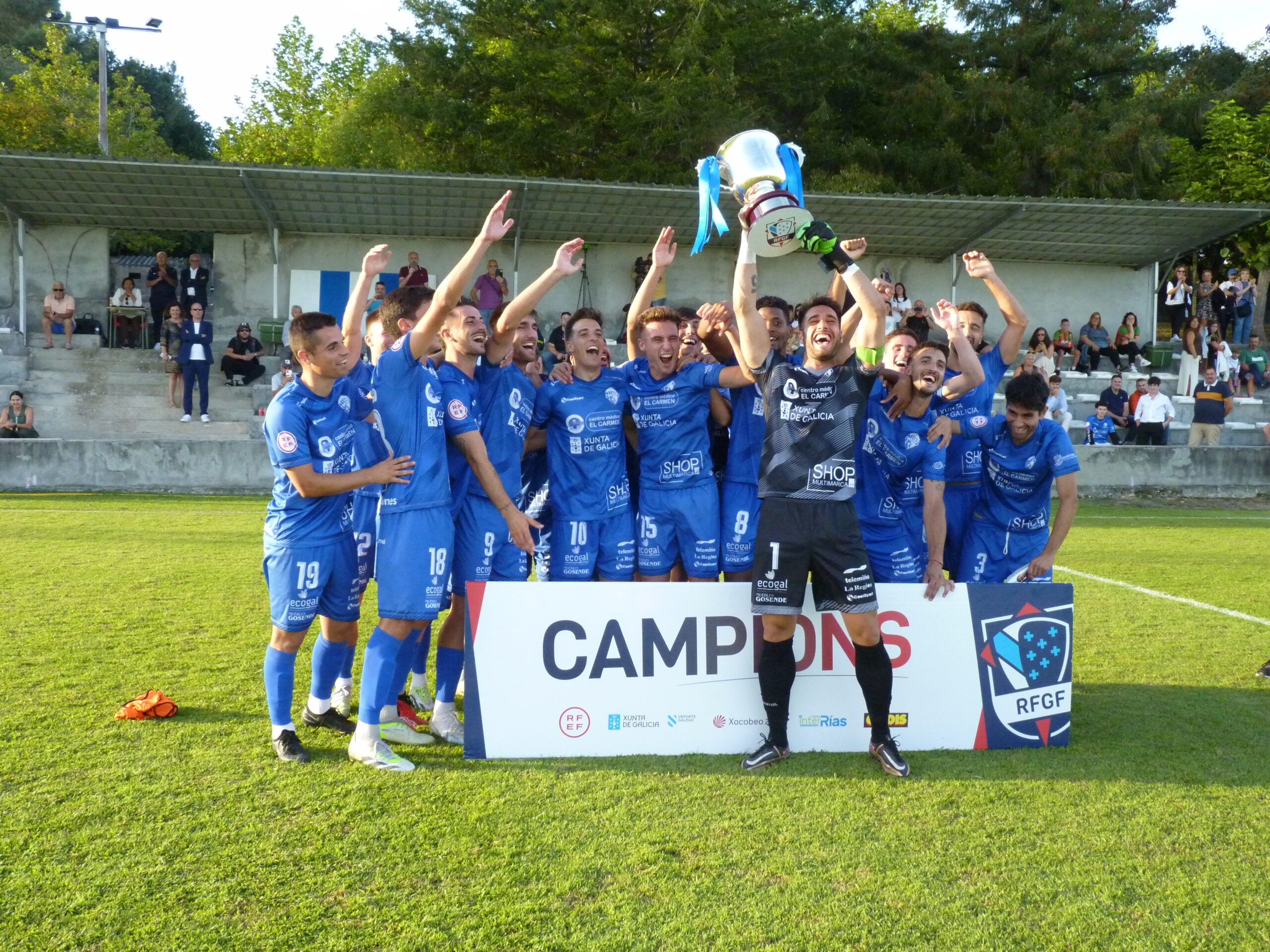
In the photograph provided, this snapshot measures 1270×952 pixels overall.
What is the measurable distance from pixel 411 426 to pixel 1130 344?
22.1 meters

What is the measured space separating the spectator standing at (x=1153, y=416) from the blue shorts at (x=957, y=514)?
45.7 feet

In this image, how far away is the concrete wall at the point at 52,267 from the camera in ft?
68.7

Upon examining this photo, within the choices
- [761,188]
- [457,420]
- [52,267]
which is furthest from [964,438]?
[52,267]

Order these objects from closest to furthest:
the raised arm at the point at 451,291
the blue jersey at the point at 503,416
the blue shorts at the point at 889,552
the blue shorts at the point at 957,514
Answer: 1. the raised arm at the point at 451,291
2. the blue jersey at the point at 503,416
3. the blue shorts at the point at 889,552
4. the blue shorts at the point at 957,514

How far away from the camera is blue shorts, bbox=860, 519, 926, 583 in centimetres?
541

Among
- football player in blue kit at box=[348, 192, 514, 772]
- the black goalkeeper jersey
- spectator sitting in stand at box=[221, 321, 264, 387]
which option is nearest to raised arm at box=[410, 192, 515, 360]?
football player in blue kit at box=[348, 192, 514, 772]

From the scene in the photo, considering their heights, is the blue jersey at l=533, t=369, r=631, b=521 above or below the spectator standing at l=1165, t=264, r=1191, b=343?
below

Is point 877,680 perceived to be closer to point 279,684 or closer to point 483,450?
point 483,450

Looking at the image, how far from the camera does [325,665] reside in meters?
4.85

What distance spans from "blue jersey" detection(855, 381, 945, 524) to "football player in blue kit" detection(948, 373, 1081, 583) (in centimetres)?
26

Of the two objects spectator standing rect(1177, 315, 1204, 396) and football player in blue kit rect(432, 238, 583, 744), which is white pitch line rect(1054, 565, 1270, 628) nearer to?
football player in blue kit rect(432, 238, 583, 744)

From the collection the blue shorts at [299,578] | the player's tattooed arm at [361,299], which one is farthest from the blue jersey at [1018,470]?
the blue shorts at [299,578]

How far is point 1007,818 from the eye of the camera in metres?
3.84

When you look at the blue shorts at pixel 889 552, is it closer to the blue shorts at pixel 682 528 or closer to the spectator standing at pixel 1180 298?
the blue shorts at pixel 682 528
